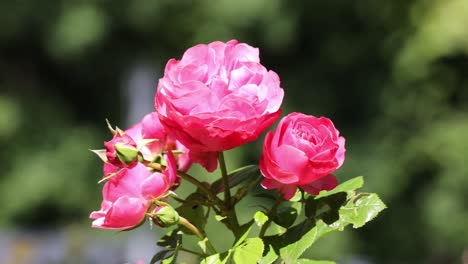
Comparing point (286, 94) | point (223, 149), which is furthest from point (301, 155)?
point (286, 94)

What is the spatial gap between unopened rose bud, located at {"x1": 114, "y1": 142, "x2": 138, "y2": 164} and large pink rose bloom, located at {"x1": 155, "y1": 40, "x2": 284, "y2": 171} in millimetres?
26

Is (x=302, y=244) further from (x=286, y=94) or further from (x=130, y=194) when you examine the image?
(x=286, y=94)

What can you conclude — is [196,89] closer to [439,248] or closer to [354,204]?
[354,204]

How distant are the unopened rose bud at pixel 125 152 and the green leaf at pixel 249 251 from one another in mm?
84

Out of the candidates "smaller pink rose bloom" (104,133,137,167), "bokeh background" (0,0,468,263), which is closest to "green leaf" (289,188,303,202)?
"smaller pink rose bloom" (104,133,137,167)

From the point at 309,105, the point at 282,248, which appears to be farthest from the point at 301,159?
the point at 309,105

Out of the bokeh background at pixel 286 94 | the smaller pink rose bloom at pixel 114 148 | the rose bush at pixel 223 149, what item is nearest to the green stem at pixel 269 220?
the rose bush at pixel 223 149

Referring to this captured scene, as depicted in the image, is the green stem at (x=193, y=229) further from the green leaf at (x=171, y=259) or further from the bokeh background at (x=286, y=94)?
the bokeh background at (x=286, y=94)

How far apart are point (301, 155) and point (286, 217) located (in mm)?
70

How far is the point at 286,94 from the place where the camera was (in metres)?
Result: 4.34

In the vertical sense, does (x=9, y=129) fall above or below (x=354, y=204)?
below

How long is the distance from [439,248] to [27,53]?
2.67 meters

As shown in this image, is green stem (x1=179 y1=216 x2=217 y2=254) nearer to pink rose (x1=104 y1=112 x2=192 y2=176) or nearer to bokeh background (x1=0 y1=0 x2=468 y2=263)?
pink rose (x1=104 y1=112 x2=192 y2=176)

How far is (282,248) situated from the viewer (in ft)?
1.86
